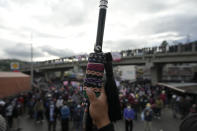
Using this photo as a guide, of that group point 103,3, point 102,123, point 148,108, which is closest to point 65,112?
point 148,108

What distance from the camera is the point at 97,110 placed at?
3.96 ft

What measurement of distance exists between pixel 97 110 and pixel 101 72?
32cm

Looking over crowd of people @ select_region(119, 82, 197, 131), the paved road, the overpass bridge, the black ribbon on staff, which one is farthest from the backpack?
the overpass bridge

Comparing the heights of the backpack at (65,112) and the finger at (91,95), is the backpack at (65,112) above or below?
below

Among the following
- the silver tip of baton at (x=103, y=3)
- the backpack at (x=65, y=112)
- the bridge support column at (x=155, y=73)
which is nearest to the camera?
the silver tip of baton at (x=103, y=3)

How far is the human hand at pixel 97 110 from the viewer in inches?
47.2

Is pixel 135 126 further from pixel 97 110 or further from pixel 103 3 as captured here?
pixel 103 3

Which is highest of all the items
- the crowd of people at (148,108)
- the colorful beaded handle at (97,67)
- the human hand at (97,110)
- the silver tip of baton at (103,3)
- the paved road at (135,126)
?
the silver tip of baton at (103,3)

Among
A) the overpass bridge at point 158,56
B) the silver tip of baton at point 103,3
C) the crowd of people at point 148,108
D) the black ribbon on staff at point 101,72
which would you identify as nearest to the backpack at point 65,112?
the crowd of people at point 148,108

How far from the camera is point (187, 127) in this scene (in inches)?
58.4

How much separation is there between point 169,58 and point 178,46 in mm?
2146

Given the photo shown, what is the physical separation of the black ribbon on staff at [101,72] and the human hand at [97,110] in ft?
0.19

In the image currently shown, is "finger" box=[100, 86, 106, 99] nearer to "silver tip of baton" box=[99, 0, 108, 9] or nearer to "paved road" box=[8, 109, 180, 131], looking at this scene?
"silver tip of baton" box=[99, 0, 108, 9]

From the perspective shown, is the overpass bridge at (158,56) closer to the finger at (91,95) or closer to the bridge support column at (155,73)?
the bridge support column at (155,73)
